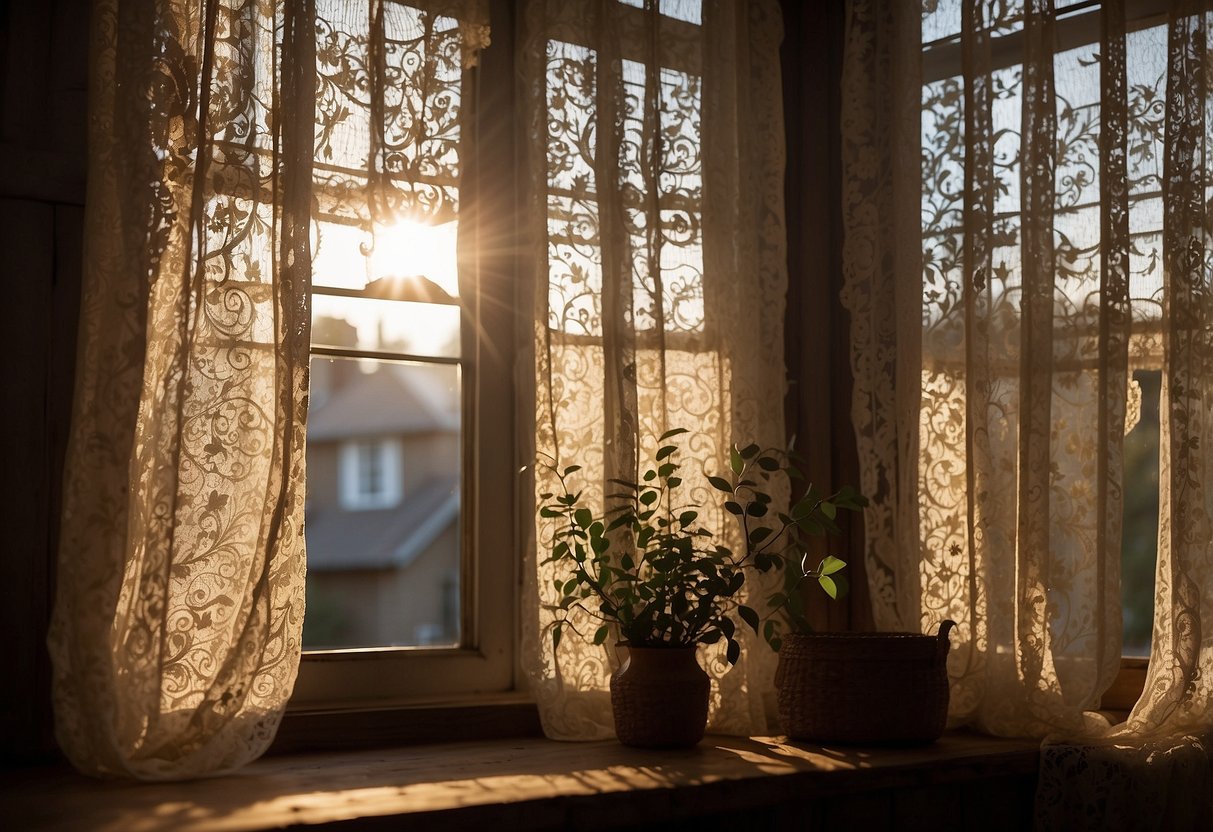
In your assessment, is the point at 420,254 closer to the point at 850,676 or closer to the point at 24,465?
the point at 24,465

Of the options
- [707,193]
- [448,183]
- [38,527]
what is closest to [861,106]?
[707,193]

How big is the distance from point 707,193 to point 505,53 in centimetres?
47

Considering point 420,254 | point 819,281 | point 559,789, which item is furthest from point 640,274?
point 559,789

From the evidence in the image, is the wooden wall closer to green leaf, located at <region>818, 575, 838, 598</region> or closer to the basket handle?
green leaf, located at <region>818, 575, 838, 598</region>

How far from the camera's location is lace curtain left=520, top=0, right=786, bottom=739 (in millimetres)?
2088

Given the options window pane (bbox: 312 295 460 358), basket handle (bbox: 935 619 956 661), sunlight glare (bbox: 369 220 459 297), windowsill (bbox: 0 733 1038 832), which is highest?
sunlight glare (bbox: 369 220 459 297)

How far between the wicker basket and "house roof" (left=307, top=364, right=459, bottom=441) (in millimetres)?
794

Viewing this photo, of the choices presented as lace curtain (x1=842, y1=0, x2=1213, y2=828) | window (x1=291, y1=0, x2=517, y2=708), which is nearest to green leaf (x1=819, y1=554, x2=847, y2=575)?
lace curtain (x1=842, y1=0, x2=1213, y2=828)

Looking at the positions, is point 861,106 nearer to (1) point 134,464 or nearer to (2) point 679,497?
(2) point 679,497

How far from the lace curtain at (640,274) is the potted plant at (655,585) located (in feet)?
0.17

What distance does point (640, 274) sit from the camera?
2156 mm

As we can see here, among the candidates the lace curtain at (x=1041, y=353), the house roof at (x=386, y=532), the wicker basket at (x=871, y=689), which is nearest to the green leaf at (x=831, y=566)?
the wicker basket at (x=871, y=689)

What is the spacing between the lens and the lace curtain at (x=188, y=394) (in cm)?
165

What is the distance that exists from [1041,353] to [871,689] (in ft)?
2.19
